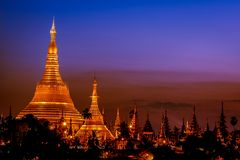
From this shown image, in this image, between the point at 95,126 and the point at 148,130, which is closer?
the point at 95,126

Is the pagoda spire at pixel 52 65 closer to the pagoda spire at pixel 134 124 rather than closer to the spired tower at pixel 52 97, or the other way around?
the spired tower at pixel 52 97

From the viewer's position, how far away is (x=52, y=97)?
14800cm

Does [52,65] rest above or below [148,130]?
above

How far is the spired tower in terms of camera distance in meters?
147

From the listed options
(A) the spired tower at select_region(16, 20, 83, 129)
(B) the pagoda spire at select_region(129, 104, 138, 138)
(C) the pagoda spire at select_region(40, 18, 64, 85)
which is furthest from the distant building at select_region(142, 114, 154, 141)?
(C) the pagoda spire at select_region(40, 18, 64, 85)

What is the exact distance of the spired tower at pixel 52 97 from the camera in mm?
146750

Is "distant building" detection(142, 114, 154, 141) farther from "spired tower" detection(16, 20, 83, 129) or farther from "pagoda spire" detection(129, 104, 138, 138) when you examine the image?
"spired tower" detection(16, 20, 83, 129)

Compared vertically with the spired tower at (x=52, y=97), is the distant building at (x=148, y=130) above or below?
below

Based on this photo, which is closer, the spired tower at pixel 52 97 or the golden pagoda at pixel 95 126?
the golden pagoda at pixel 95 126

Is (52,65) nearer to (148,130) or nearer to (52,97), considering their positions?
(52,97)

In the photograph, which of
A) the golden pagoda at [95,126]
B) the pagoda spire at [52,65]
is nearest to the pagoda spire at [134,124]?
the golden pagoda at [95,126]

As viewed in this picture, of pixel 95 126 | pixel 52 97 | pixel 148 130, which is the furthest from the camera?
pixel 148 130

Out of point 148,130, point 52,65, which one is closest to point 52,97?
point 52,65

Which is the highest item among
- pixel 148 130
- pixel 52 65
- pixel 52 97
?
pixel 52 65
